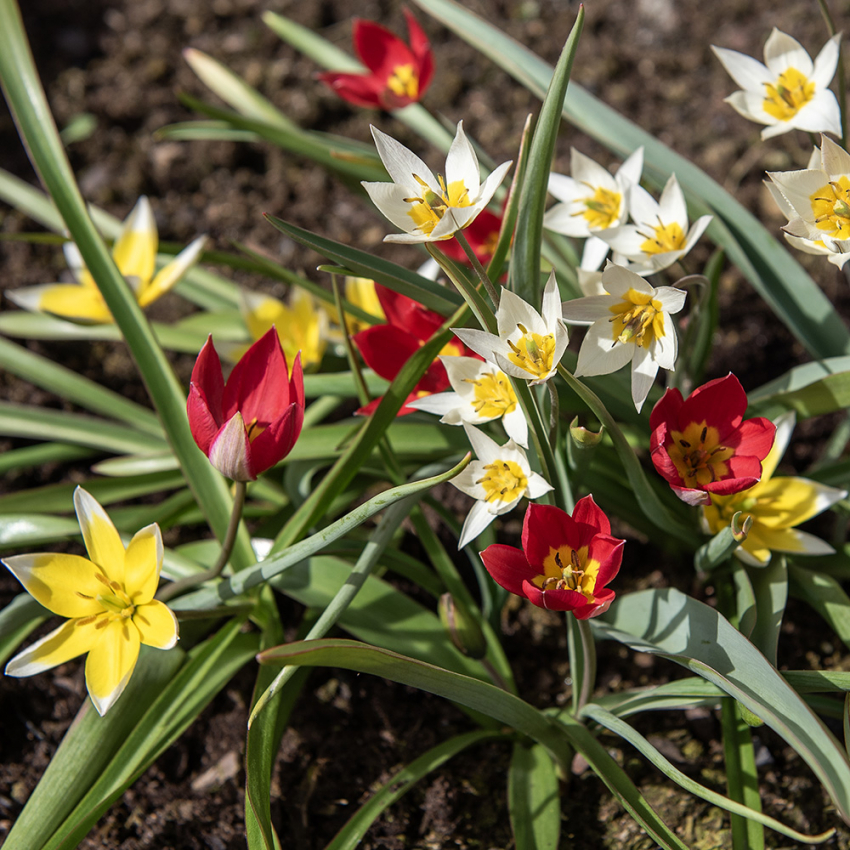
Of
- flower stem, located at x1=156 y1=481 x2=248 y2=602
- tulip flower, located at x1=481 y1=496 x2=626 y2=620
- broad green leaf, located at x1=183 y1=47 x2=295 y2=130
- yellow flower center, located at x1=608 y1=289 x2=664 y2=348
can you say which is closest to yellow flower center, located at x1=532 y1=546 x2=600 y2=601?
tulip flower, located at x1=481 y1=496 x2=626 y2=620

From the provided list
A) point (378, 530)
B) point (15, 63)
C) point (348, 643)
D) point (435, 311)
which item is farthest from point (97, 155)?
point (348, 643)

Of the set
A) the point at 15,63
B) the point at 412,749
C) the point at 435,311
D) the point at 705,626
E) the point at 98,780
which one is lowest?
the point at 412,749

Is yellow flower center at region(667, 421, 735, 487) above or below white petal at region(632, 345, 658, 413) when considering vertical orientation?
below

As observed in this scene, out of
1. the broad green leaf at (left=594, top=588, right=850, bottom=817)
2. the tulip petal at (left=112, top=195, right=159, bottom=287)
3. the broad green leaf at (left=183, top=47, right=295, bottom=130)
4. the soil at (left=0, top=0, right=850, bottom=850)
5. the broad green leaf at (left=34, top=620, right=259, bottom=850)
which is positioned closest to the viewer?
the broad green leaf at (left=594, top=588, right=850, bottom=817)

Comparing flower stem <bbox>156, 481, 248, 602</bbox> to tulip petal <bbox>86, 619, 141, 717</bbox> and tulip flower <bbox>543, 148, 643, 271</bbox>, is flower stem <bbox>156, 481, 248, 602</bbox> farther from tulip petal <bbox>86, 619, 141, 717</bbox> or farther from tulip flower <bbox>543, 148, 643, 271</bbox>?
tulip flower <bbox>543, 148, 643, 271</bbox>

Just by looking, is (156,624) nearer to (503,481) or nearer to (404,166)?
(503,481)

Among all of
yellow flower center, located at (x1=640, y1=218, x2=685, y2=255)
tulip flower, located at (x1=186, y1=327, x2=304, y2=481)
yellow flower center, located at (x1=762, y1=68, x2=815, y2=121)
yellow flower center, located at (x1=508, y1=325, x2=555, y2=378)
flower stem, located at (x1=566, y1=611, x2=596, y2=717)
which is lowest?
flower stem, located at (x1=566, y1=611, x2=596, y2=717)

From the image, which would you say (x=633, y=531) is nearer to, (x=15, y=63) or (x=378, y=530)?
(x=378, y=530)
